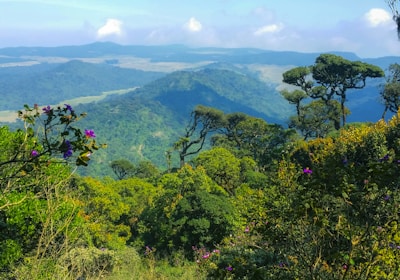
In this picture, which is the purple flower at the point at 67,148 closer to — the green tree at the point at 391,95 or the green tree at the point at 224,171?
the green tree at the point at 224,171

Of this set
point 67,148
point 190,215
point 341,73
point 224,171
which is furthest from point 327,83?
point 67,148

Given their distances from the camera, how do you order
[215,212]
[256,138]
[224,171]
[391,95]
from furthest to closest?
[256,138] → [391,95] → [224,171] → [215,212]

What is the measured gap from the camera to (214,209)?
60.4 ft

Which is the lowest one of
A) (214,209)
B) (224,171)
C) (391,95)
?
(224,171)

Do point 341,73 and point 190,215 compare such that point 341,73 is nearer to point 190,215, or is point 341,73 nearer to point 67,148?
point 190,215

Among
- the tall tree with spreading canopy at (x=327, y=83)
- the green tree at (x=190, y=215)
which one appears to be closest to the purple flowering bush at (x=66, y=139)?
the green tree at (x=190, y=215)

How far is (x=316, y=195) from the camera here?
3955 mm

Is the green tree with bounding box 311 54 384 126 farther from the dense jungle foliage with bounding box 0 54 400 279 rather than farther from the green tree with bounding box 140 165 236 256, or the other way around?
the green tree with bounding box 140 165 236 256

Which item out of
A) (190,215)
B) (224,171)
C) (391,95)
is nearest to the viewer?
(190,215)

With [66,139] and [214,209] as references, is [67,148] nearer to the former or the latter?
[66,139]

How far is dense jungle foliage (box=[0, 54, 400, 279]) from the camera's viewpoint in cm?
327

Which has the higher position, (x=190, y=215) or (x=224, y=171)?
(x=224, y=171)

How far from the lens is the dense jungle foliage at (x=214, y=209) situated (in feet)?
10.7

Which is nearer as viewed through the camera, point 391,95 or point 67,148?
point 67,148
